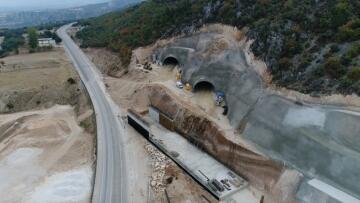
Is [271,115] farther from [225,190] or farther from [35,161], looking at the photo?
[35,161]

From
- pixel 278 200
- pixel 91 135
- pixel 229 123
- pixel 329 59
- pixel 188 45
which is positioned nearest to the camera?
pixel 278 200

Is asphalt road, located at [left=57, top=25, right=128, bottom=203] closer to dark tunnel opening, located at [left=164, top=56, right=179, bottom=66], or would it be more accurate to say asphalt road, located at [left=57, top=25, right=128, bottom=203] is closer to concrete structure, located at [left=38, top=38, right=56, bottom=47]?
dark tunnel opening, located at [left=164, top=56, right=179, bottom=66]

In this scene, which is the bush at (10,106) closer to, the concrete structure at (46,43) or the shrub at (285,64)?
the concrete structure at (46,43)

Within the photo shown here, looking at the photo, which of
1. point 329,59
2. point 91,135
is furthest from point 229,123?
point 91,135

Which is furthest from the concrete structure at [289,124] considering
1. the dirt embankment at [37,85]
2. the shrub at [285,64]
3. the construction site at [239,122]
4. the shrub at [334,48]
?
the dirt embankment at [37,85]

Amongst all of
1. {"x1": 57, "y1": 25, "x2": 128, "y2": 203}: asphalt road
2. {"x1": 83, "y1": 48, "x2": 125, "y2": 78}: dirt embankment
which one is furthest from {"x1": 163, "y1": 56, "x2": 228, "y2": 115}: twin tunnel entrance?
{"x1": 83, "y1": 48, "x2": 125, "y2": 78}: dirt embankment
